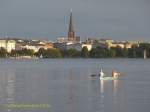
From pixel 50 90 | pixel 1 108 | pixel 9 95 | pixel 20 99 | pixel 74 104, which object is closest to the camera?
pixel 1 108

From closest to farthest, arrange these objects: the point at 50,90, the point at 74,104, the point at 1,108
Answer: the point at 1,108 → the point at 74,104 → the point at 50,90

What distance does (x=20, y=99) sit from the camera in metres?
33.0

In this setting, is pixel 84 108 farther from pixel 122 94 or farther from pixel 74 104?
pixel 122 94

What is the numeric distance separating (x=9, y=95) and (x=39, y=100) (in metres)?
3.43

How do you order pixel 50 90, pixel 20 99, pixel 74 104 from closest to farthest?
pixel 74 104, pixel 20 99, pixel 50 90

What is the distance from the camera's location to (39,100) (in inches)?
1277

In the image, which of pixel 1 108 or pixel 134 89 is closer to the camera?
pixel 1 108

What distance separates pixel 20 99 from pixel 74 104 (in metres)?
3.62

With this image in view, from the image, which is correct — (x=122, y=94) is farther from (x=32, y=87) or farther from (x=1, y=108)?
(x=1, y=108)

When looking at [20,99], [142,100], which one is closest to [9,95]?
[20,99]

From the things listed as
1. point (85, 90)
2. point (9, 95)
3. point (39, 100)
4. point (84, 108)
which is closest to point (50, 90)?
point (85, 90)

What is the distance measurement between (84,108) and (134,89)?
12.3 metres

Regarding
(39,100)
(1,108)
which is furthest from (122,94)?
(1,108)

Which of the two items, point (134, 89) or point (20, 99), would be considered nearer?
point (20, 99)
